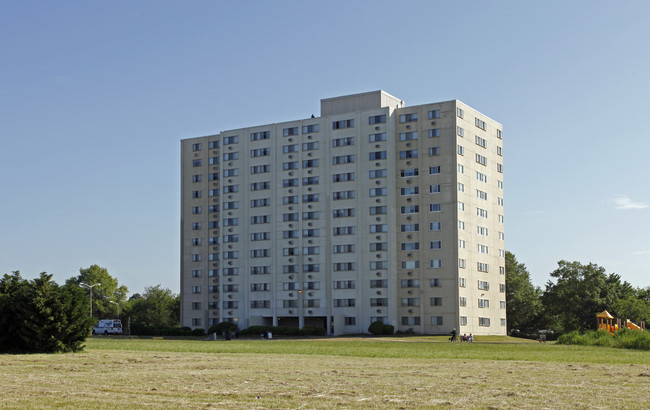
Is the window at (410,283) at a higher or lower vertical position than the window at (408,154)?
lower

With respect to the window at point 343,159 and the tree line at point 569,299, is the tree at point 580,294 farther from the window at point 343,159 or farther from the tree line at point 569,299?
the window at point 343,159

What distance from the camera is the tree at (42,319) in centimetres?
4350

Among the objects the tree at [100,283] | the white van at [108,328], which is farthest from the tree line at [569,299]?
the tree at [100,283]

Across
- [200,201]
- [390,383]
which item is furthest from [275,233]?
[390,383]

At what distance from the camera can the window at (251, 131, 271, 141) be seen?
13850 cm

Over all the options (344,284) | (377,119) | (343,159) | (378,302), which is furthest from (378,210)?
(377,119)

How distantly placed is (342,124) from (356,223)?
16.8 metres

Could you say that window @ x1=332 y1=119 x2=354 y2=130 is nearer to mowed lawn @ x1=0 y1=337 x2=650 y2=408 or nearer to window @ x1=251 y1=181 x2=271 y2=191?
window @ x1=251 y1=181 x2=271 y2=191

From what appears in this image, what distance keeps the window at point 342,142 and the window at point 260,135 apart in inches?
520

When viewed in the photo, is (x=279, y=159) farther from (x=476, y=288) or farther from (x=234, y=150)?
(x=476, y=288)

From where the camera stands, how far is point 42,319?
43781 millimetres

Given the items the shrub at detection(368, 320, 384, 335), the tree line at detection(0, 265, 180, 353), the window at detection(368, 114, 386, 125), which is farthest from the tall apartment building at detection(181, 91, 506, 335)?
the tree line at detection(0, 265, 180, 353)

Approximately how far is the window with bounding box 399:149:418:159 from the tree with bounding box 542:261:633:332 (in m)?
42.0

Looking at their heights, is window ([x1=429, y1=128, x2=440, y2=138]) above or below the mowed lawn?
above
